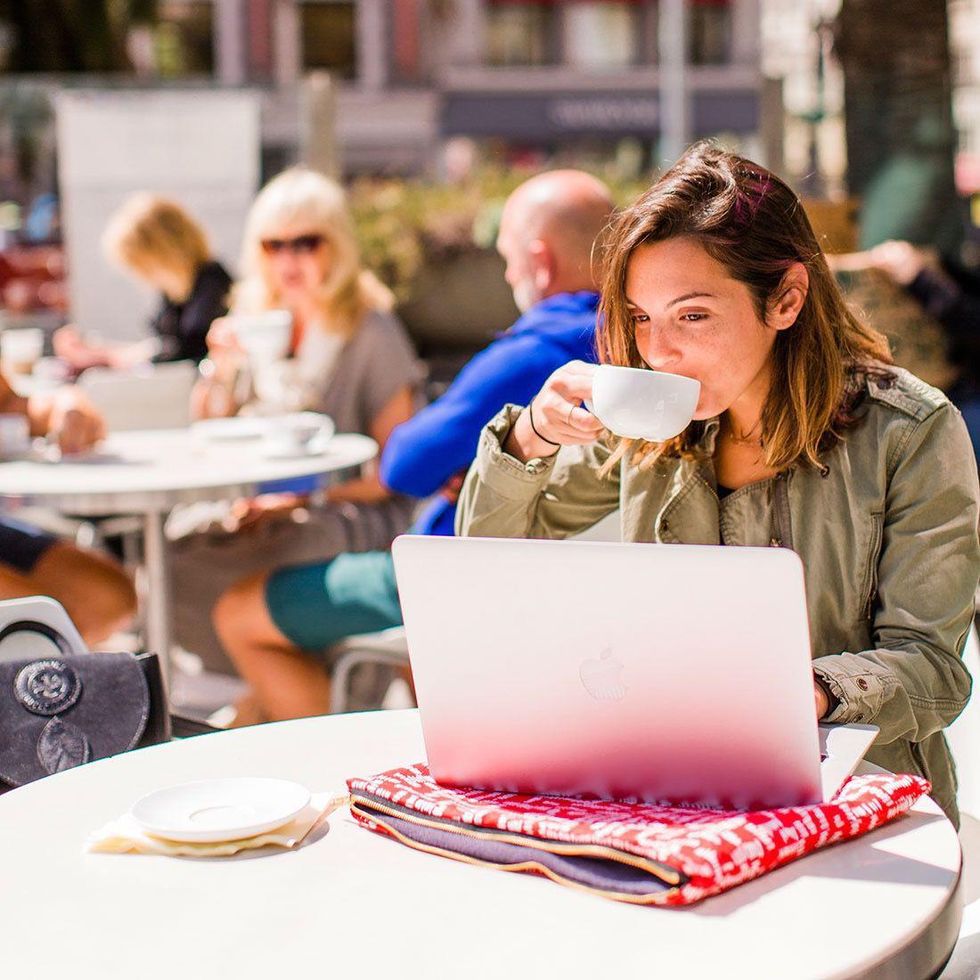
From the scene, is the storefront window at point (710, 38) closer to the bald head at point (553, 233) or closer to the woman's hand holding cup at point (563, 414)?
the bald head at point (553, 233)

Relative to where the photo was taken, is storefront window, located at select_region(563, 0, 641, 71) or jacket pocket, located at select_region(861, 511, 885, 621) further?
storefront window, located at select_region(563, 0, 641, 71)

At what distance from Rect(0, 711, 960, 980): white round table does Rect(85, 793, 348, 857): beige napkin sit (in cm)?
1

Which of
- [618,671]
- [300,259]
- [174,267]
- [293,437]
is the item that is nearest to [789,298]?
[618,671]

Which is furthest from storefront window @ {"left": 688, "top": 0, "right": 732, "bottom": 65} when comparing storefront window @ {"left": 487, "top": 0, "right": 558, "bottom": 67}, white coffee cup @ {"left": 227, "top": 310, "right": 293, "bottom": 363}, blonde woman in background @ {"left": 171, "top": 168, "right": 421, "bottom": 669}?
white coffee cup @ {"left": 227, "top": 310, "right": 293, "bottom": 363}

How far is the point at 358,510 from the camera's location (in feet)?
14.0

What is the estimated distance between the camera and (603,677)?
1376 mm

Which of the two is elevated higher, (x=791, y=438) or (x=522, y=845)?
(x=791, y=438)

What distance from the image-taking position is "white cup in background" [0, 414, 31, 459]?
13.2 feet

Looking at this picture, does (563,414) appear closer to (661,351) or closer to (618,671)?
(661,351)

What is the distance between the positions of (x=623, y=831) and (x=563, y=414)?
736mm

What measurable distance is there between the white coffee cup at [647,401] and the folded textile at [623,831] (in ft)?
1.50

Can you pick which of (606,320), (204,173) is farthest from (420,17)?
(606,320)

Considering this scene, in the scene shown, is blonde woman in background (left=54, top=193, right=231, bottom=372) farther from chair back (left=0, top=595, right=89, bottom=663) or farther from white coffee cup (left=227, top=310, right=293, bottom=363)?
chair back (left=0, top=595, right=89, bottom=663)

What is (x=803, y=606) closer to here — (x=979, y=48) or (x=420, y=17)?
(x=420, y=17)
